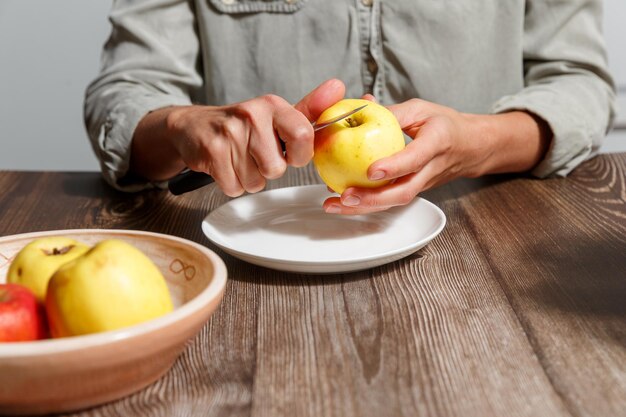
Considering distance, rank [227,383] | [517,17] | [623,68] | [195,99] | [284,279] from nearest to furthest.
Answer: [227,383]
[284,279]
[517,17]
[195,99]
[623,68]

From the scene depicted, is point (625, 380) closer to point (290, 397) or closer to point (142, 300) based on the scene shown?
point (290, 397)

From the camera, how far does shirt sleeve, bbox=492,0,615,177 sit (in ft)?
4.49

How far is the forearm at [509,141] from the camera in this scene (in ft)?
4.13

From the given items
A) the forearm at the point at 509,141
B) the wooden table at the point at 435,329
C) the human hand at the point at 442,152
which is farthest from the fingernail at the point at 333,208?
the forearm at the point at 509,141

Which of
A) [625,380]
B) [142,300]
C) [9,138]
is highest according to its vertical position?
[142,300]

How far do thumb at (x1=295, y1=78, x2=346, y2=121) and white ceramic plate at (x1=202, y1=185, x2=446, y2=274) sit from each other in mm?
152

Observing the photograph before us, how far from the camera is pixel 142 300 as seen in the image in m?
0.67

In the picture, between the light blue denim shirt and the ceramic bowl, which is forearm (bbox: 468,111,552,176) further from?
the ceramic bowl

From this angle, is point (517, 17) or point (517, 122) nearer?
point (517, 122)

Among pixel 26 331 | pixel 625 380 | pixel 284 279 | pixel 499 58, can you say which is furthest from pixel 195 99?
pixel 625 380

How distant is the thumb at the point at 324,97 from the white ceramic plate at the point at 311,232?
0.15 meters

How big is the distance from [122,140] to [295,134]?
0.48 m

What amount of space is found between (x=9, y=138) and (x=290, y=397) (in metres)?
2.42

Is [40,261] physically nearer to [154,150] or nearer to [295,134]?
[295,134]
